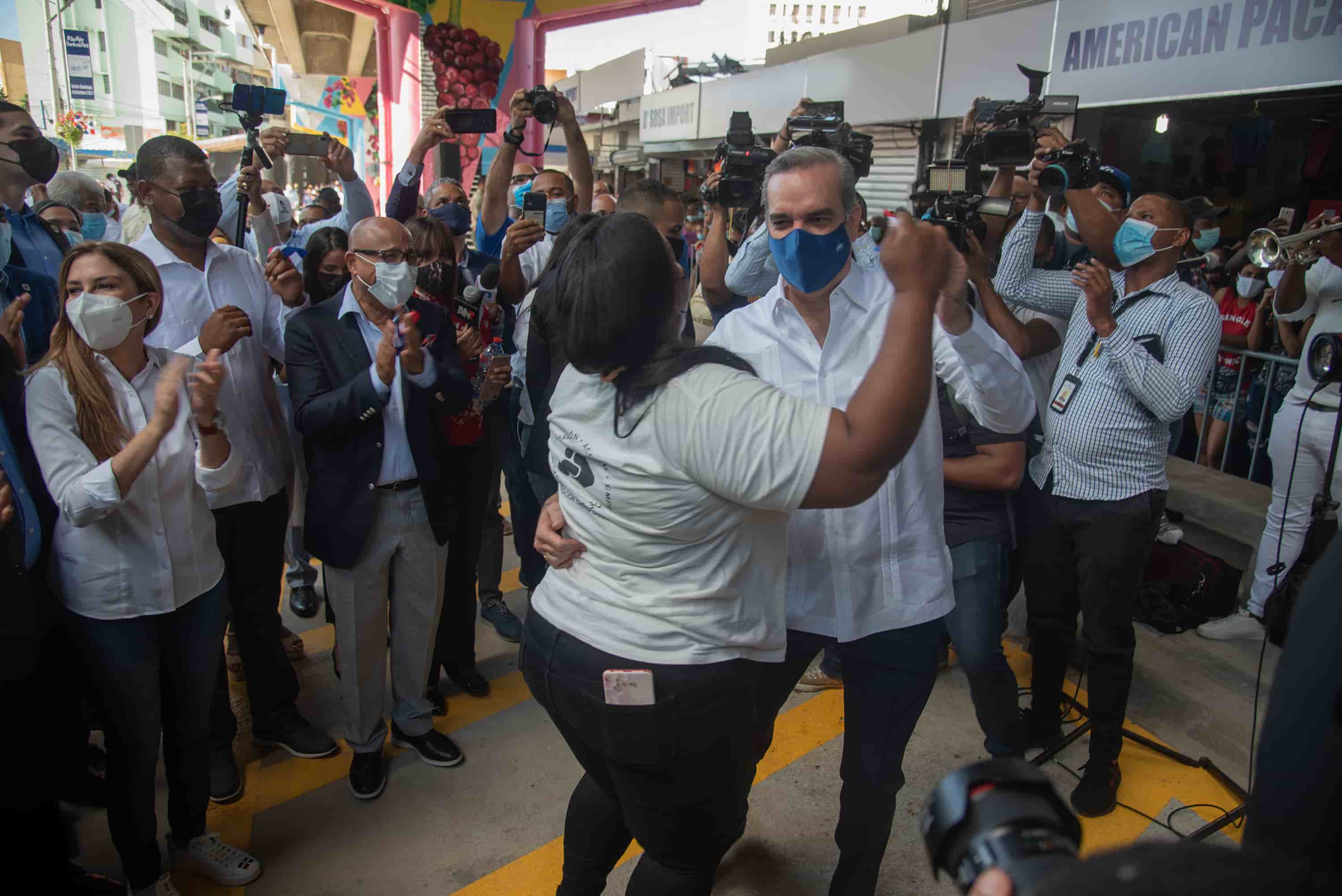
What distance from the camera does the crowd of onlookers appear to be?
1569 mm

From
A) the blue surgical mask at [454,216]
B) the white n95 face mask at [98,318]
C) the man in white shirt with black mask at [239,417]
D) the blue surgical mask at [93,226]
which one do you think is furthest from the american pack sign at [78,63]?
the white n95 face mask at [98,318]

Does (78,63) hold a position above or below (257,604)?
above

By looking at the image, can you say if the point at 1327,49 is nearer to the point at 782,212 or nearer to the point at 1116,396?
the point at 1116,396

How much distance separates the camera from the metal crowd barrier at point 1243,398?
4.83 metres

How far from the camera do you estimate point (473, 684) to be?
368 centimetres

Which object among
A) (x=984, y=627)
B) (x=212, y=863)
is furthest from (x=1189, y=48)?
(x=212, y=863)

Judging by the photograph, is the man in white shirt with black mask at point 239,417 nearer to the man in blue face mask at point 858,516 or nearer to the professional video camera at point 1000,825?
the man in blue face mask at point 858,516

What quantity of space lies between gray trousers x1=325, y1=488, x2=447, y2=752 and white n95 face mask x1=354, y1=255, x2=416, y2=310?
62 cm

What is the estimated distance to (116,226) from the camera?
5.98 m

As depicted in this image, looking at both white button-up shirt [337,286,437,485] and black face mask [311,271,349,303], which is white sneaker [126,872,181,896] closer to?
white button-up shirt [337,286,437,485]

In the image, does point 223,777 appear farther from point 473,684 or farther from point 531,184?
point 531,184

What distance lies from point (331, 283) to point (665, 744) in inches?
105

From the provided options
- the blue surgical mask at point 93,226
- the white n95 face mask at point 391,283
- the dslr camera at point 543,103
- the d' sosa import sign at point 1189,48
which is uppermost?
the d' sosa import sign at point 1189,48

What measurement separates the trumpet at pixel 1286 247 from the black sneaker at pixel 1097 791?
7.53ft
